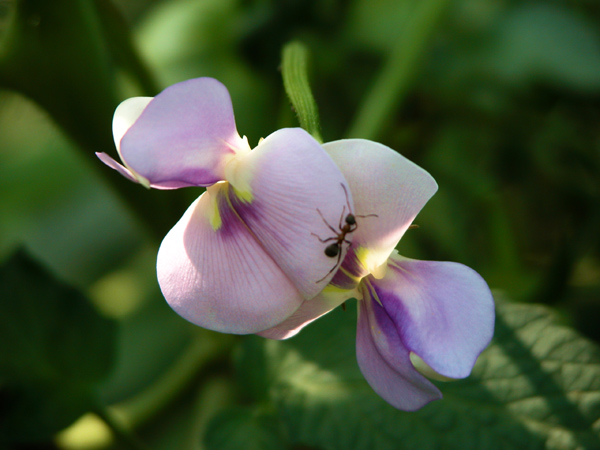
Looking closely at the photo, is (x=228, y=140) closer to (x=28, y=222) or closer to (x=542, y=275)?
(x=542, y=275)

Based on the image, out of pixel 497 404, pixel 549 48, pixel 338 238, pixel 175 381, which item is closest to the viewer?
pixel 338 238

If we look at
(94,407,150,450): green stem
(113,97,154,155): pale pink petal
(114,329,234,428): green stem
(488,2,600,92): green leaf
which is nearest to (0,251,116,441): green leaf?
(94,407,150,450): green stem

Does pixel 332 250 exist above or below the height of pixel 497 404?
above

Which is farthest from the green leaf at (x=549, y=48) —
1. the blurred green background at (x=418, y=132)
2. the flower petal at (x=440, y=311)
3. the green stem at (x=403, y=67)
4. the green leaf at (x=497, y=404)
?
the flower petal at (x=440, y=311)

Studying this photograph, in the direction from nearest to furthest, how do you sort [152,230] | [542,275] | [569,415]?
[569,415] < [152,230] < [542,275]

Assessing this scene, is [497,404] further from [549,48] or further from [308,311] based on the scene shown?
[549,48]

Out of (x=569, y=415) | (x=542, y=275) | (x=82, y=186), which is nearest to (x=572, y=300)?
(x=542, y=275)

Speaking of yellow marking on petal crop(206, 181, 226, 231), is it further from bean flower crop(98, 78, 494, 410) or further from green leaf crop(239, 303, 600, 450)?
green leaf crop(239, 303, 600, 450)

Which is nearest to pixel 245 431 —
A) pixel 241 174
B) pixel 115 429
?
pixel 115 429
